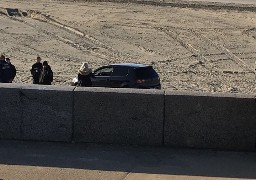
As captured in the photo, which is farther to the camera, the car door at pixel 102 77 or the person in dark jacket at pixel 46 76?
the car door at pixel 102 77

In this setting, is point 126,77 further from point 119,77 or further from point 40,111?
point 40,111

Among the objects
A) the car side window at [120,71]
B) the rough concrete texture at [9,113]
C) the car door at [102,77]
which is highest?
the rough concrete texture at [9,113]

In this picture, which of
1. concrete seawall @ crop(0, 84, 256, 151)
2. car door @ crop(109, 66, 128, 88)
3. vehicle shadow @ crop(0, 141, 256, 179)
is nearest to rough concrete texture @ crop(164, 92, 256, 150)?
concrete seawall @ crop(0, 84, 256, 151)

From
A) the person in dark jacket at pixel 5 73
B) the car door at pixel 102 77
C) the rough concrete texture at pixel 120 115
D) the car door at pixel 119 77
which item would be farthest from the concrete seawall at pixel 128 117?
the car door at pixel 102 77

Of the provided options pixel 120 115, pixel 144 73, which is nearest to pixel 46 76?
pixel 144 73

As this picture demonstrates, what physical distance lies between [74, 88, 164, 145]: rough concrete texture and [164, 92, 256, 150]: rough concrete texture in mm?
277

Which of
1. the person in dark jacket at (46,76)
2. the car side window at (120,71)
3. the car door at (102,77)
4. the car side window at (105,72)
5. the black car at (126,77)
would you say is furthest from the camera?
the car side window at (105,72)

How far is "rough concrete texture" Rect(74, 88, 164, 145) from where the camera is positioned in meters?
9.88

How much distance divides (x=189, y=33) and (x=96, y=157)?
29.1m

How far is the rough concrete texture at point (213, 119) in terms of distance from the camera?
978cm

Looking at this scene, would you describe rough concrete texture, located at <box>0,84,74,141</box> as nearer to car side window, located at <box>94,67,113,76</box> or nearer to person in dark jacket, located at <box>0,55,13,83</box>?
person in dark jacket, located at <box>0,55,13,83</box>

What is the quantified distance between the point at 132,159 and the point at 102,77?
33.6 feet

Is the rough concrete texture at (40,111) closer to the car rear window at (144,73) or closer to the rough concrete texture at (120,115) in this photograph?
the rough concrete texture at (120,115)

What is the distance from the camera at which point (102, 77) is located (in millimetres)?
19422
